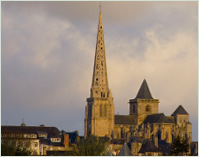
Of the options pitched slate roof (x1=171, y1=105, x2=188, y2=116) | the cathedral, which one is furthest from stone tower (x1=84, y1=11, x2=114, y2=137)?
pitched slate roof (x1=171, y1=105, x2=188, y2=116)

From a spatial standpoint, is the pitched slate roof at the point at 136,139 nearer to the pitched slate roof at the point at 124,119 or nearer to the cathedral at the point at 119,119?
the cathedral at the point at 119,119

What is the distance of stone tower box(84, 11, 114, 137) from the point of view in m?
162

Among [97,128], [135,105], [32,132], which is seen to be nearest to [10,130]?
[32,132]

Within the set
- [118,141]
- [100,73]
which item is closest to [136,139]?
[118,141]

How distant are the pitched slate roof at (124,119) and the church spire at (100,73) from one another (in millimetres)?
5605

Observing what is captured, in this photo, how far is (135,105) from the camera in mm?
170875

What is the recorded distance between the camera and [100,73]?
165 m

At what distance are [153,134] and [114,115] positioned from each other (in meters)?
11.2

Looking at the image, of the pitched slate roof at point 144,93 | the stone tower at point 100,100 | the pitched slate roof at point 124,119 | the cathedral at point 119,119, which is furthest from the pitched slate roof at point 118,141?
the pitched slate roof at point 144,93

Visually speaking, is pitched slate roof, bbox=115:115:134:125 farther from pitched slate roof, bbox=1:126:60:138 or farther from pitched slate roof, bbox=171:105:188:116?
pitched slate roof, bbox=1:126:60:138

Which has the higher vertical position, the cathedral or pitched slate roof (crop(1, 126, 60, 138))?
the cathedral

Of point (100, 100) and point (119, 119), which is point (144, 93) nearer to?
point (119, 119)

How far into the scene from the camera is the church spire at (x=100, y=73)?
165 meters

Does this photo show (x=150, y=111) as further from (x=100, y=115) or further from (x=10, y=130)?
(x=10, y=130)
